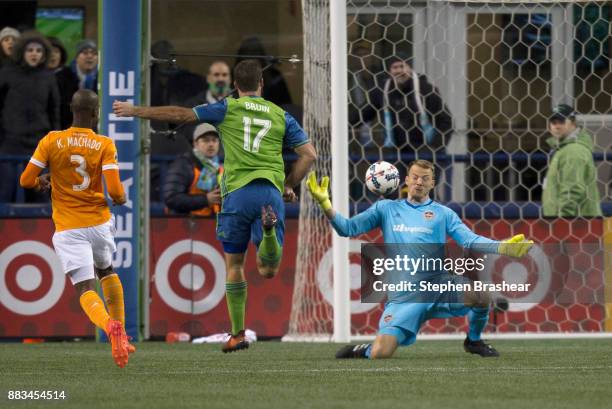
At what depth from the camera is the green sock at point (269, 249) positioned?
29.1ft

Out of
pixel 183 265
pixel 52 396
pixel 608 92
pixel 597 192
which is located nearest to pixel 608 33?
pixel 608 92

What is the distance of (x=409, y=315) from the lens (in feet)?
29.2

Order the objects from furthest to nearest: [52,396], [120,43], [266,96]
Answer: [266,96]
[120,43]
[52,396]

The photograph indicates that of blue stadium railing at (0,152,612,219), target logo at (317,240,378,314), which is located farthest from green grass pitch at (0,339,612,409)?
blue stadium railing at (0,152,612,219)

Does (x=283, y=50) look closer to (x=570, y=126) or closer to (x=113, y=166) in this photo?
(x=570, y=126)

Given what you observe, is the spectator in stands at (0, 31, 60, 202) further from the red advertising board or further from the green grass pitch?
Result: the green grass pitch

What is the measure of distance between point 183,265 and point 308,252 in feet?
3.82

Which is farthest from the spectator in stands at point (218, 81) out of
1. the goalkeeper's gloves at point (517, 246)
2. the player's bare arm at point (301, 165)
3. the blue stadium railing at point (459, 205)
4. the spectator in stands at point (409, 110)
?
the goalkeeper's gloves at point (517, 246)

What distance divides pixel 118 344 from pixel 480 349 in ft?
8.90

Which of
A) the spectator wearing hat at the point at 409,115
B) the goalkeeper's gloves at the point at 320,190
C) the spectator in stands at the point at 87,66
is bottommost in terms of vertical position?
the goalkeeper's gloves at the point at 320,190

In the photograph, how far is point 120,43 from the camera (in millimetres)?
11516

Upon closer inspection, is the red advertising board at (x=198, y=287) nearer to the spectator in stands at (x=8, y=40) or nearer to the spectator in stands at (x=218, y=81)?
the spectator in stands at (x=218, y=81)

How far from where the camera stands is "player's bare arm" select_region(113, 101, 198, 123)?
8.31m

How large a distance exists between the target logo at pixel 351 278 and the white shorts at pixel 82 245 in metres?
3.35
